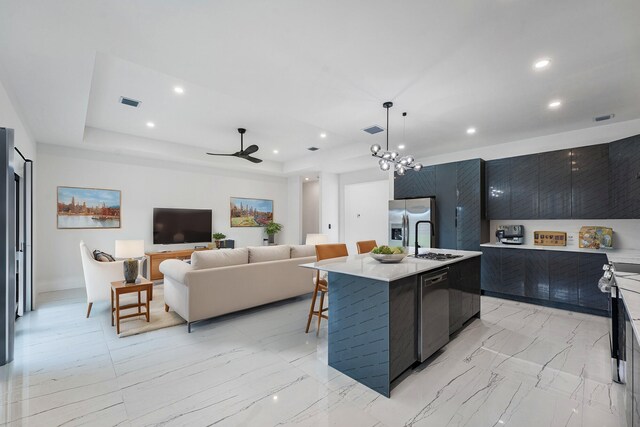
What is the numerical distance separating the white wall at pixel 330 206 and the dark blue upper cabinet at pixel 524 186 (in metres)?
3.99

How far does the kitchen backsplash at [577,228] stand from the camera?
12.7 feet

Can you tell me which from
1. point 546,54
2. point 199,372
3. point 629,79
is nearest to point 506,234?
point 629,79

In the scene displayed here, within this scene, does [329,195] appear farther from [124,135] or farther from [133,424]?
[133,424]

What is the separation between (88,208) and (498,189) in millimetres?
7217

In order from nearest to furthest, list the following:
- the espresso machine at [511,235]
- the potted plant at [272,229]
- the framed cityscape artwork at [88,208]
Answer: the espresso machine at [511,235] < the framed cityscape artwork at [88,208] < the potted plant at [272,229]

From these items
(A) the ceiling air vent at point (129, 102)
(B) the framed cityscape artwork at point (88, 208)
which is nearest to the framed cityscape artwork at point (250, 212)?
(B) the framed cityscape artwork at point (88, 208)

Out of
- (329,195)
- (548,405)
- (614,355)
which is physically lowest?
(548,405)

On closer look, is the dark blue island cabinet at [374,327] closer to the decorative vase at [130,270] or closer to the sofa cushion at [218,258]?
the sofa cushion at [218,258]

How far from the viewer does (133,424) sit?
1773 mm

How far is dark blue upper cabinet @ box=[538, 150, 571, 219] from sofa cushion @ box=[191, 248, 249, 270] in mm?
4426

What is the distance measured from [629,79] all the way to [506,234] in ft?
8.32

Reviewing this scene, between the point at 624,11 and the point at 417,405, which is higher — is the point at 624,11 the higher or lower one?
the higher one

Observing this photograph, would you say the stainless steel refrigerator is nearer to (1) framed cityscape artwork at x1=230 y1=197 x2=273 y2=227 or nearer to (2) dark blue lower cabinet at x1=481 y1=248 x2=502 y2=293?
(2) dark blue lower cabinet at x1=481 y1=248 x2=502 y2=293

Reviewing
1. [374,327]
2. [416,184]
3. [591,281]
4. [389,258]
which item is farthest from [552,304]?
[374,327]
